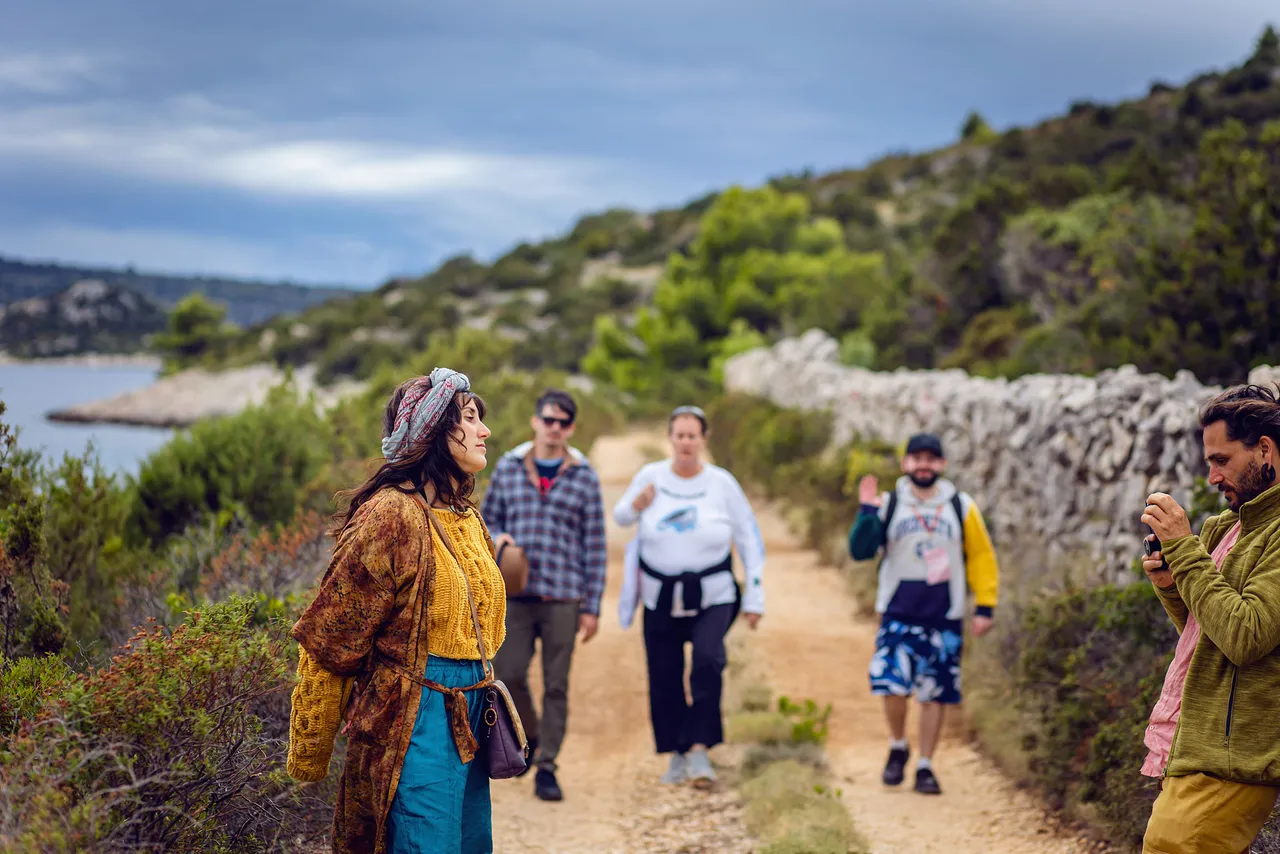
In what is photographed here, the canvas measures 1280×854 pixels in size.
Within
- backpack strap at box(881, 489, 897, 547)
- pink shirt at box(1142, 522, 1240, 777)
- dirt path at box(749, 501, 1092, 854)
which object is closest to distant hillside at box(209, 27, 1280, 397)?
dirt path at box(749, 501, 1092, 854)

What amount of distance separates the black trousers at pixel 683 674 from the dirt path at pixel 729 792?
31cm

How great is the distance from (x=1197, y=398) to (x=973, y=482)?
3.22 metres

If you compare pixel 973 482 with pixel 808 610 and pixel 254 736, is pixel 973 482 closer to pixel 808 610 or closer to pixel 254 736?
pixel 808 610

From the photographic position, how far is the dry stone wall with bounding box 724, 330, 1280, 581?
679 cm

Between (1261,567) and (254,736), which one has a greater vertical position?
(1261,567)

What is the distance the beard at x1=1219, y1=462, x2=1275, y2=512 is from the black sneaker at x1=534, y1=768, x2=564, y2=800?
3.80 m

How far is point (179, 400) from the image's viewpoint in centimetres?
4881

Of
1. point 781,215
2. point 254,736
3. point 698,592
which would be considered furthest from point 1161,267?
point 781,215

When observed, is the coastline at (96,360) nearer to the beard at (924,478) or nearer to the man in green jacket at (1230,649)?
the beard at (924,478)

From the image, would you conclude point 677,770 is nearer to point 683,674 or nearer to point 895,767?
point 683,674

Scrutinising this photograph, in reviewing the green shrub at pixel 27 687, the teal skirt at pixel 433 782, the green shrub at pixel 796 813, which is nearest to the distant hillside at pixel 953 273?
the green shrub at pixel 796 813

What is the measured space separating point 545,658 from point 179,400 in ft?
156

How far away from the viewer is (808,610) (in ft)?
32.3

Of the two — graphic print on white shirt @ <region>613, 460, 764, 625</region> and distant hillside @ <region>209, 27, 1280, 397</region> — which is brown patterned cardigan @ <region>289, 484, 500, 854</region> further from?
distant hillside @ <region>209, 27, 1280, 397</region>
